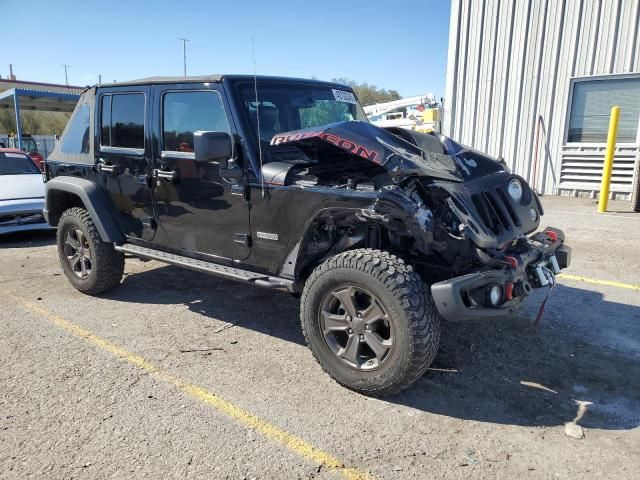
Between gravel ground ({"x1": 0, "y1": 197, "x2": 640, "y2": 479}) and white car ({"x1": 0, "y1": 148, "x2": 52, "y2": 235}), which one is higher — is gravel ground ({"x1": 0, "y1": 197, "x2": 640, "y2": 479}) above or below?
below

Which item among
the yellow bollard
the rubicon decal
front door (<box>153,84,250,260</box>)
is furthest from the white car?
the yellow bollard

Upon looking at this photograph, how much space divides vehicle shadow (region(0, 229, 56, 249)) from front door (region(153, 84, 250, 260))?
4585 mm

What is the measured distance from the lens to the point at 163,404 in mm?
3109

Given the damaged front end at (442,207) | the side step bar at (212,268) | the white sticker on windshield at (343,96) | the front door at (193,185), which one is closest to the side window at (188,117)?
the front door at (193,185)

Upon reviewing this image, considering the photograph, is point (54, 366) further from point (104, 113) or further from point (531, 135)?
point (531, 135)

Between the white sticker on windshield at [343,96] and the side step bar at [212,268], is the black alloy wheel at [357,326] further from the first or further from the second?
the white sticker on windshield at [343,96]

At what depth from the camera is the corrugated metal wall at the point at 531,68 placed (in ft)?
35.8

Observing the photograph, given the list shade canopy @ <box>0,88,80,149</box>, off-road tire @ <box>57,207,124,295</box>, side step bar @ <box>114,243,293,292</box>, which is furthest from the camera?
shade canopy @ <box>0,88,80,149</box>

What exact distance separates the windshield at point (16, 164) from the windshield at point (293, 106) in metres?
7.09

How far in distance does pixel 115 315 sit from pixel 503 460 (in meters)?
3.48

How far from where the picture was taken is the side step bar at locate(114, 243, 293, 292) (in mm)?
3590

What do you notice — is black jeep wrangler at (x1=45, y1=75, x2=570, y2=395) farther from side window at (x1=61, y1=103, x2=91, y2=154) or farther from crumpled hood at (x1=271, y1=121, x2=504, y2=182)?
side window at (x1=61, y1=103, x2=91, y2=154)

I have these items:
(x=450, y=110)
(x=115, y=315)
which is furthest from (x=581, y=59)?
(x=115, y=315)

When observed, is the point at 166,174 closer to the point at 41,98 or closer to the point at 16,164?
the point at 16,164
